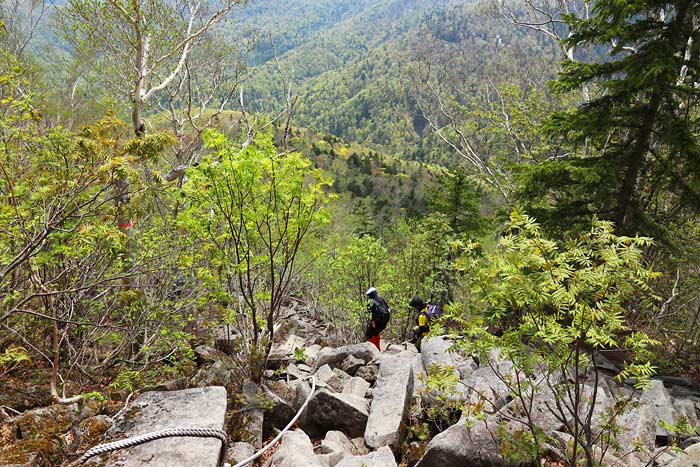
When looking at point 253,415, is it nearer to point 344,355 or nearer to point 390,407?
point 390,407

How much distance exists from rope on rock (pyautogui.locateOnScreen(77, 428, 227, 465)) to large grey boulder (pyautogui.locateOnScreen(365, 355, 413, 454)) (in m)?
2.02

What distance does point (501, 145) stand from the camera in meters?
17.7

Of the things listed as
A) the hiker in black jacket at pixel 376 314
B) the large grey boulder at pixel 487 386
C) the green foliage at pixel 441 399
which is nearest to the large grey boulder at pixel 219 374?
the green foliage at pixel 441 399

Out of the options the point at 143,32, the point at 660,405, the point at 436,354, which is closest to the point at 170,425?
the point at 436,354

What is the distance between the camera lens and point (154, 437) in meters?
2.67

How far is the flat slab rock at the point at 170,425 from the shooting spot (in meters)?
2.61

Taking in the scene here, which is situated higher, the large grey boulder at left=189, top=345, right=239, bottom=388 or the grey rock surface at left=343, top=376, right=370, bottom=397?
the large grey boulder at left=189, top=345, right=239, bottom=388

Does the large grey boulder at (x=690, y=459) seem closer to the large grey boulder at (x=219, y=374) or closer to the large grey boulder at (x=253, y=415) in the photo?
the large grey boulder at (x=253, y=415)

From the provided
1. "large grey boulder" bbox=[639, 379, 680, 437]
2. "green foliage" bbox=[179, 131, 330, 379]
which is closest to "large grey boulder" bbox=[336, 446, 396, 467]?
"green foliage" bbox=[179, 131, 330, 379]

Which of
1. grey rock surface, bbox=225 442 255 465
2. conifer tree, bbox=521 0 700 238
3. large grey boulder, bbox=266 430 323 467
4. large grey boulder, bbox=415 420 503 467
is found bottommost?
large grey boulder, bbox=266 430 323 467

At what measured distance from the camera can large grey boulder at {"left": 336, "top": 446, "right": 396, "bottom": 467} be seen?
140 inches

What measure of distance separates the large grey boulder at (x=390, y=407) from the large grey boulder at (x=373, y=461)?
0.59 metres

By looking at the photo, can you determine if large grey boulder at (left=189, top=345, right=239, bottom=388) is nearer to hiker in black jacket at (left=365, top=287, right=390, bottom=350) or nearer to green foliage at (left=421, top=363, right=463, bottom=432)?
green foliage at (left=421, top=363, right=463, bottom=432)

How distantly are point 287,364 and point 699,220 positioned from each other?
9.98 meters
